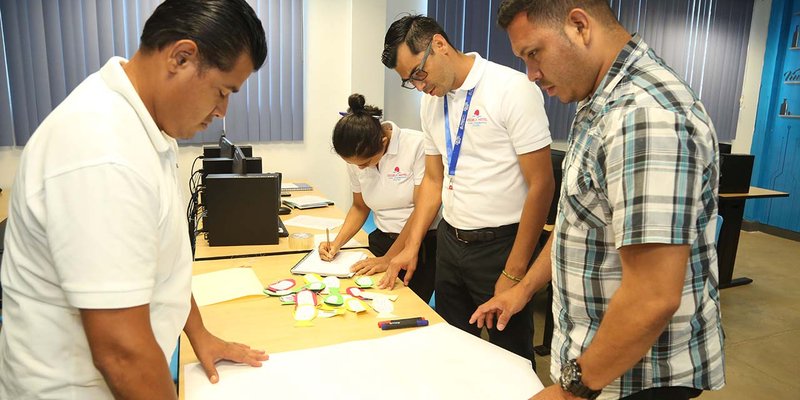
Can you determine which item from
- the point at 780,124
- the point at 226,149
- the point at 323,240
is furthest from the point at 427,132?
the point at 780,124

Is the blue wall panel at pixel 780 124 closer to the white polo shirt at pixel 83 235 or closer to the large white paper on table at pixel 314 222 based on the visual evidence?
the large white paper on table at pixel 314 222

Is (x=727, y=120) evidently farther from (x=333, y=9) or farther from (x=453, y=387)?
(x=453, y=387)

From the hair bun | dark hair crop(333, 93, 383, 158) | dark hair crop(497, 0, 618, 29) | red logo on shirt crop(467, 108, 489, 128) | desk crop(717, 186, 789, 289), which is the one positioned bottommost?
desk crop(717, 186, 789, 289)

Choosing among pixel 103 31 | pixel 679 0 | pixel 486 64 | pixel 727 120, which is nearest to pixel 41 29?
pixel 103 31

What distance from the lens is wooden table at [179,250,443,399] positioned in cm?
127

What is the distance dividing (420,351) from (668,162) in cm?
72

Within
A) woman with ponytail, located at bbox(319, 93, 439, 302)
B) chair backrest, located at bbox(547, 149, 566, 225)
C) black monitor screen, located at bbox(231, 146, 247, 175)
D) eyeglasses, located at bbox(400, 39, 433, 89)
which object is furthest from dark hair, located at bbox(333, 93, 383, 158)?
chair backrest, located at bbox(547, 149, 566, 225)

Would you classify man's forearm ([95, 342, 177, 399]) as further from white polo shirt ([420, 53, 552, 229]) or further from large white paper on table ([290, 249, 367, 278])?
white polo shirt ([420, 53, 552, 229])

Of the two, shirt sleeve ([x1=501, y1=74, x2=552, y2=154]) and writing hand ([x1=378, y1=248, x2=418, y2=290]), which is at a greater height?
shirt sleeve ([x1=501, y1=74, x2=552, y2=154])

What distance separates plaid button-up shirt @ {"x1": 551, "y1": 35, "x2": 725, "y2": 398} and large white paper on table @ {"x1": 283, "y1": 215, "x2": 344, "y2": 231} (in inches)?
66.4

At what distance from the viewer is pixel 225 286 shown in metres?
1.65

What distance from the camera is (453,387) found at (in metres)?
1.08

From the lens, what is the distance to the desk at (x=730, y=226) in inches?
151

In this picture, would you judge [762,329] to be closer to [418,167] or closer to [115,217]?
[418,167]
